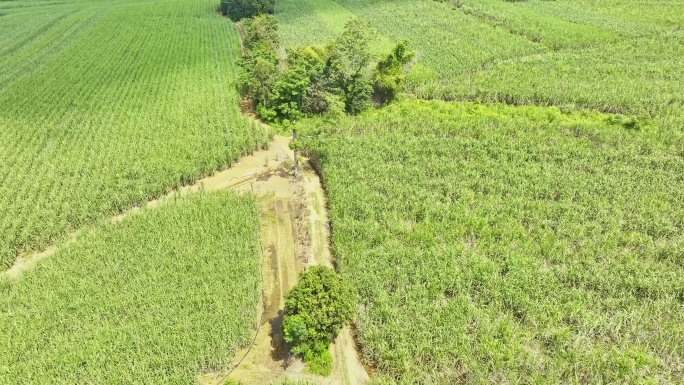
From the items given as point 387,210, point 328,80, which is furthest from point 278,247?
point 328,80

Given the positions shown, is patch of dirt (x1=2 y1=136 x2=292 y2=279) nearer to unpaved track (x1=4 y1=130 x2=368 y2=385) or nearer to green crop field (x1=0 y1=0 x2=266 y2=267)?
unpaved track (x1=4 y1=130 x2=368 y2=385)

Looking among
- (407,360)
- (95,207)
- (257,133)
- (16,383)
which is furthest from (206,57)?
(407,360)

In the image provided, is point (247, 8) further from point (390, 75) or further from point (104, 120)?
point (390, 75)

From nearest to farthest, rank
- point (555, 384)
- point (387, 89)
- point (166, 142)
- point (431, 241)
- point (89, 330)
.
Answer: point (555, 384), point (89, 330), point (431, 241), point (166, 142), point (387, 89)

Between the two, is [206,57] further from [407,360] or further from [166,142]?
[407,360]

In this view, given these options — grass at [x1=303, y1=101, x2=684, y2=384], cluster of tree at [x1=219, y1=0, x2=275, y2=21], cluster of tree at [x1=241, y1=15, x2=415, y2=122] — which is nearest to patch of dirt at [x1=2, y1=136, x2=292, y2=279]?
grass at [x1=303, y1=101, x2=684, y2=384]

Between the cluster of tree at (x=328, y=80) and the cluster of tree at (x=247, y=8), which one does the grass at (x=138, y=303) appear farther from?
the cluster of tree at (x=247, y=8)
